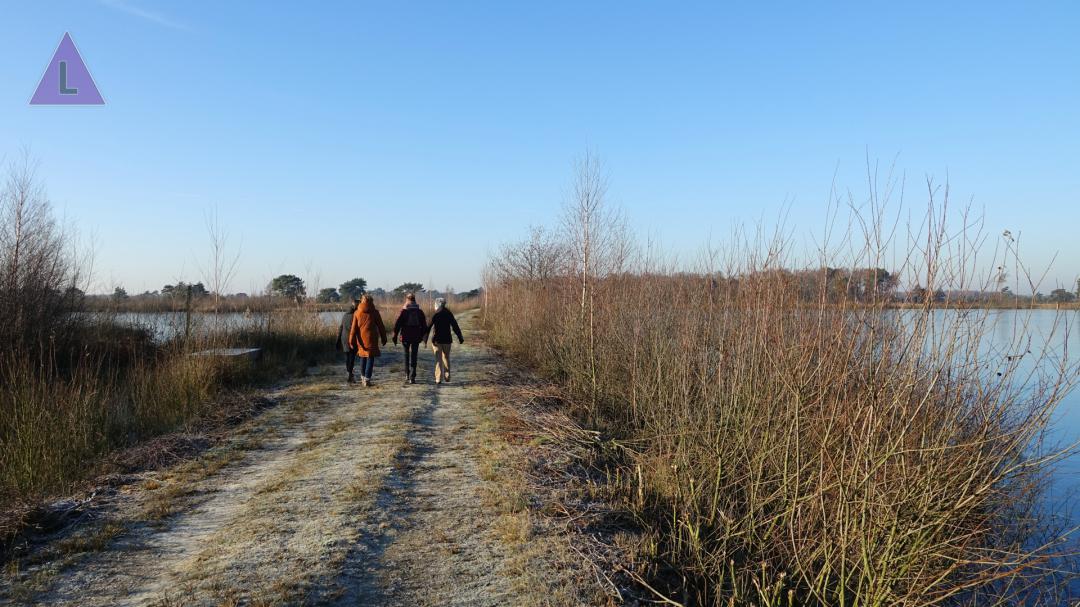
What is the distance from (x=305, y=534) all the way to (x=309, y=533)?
1.1 inches

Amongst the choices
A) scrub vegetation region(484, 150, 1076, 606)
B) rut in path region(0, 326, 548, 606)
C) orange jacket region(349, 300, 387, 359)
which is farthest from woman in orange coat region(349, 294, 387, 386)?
scrub vegetation region(484, 150, 1076, 606)

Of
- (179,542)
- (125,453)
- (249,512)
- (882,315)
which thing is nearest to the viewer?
(882,315)

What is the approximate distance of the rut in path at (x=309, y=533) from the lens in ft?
11.5

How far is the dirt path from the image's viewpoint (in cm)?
352

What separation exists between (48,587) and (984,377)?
20.1 ft

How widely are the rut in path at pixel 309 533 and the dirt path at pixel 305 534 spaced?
0.04 feet

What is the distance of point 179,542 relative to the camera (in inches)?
164

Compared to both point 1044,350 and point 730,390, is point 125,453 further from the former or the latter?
point 1044,350

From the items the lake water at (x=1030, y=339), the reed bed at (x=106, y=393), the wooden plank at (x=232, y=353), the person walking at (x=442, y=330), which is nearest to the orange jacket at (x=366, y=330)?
the person walking at (x=442, y=330)

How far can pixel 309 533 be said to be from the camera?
4.29m

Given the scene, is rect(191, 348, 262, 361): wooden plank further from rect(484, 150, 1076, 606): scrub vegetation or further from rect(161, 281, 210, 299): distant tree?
rect(484, 150, 1076, 606): scrub vegetation

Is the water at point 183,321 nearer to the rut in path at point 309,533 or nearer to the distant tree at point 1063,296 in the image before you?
the rut in path at point 309,533

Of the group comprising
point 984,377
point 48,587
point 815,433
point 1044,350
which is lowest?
point 48,587

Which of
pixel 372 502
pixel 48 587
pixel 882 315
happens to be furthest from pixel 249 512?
pixel 882 315
